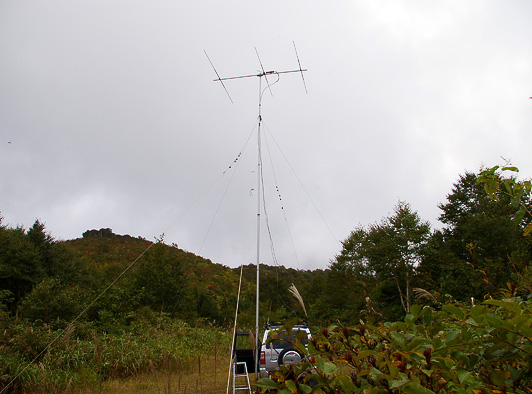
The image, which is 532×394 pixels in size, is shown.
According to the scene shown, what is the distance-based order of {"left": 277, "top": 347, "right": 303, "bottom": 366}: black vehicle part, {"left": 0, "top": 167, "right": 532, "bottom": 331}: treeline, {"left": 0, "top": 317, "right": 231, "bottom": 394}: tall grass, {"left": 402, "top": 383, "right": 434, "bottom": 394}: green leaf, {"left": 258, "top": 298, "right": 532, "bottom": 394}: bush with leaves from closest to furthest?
1. {"left": 402, "top": 383, "right": 434, "bottom": 394}: green leaf
2. {"left": 258, "top": 298, "right": 532, "bottom": 394}: bush with leaves
3. {"left": 277, "top": 347, "right": 303, "bottom": 366}: black vehicle part
4. {"left": 0, "top": 317, "right": 231, "bottom": 394}: tall grass
5. {"left": 0, "top": 167, "right": 532, "bottom": 331}: treeline

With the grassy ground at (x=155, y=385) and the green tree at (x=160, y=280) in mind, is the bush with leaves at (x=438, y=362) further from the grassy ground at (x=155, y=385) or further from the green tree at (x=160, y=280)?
the green tree at (x=160, y=280)

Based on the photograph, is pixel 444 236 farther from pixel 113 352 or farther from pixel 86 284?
pixel 86 284

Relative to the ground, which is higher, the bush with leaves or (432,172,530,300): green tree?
(432,172,530,300): green tree

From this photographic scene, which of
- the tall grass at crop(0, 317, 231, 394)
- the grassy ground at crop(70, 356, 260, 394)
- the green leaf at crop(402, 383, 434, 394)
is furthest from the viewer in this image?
the tall grass at crop(0, 317, 231, 394)

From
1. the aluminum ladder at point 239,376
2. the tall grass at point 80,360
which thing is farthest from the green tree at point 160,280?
the aluminum ladder at point 239,376

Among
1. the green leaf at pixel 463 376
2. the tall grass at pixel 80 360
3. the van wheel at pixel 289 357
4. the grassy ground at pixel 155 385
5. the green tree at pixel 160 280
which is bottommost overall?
the grassy ground at pixel 155 385

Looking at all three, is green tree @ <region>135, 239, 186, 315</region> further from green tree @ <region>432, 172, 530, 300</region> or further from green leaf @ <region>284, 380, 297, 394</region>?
green leaf @ <region>284, 380, 297, 394</region>

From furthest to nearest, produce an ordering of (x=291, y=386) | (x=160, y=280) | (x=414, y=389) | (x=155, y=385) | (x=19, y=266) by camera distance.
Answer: (x=160, y=280) < (x=19, y=266) < (x=155, y=385) < (x=291, y=386) < (x=414, y=389)

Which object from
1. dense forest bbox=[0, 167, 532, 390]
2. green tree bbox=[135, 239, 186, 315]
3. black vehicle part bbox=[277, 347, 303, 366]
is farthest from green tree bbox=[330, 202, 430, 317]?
black vehicle part bbox=[277, 347, 303, 366]

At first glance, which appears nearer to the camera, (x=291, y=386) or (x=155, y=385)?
(x=291, y=386)

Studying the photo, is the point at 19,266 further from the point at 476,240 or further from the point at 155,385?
the point at 476,240

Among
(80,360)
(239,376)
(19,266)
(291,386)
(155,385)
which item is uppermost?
(19,266)

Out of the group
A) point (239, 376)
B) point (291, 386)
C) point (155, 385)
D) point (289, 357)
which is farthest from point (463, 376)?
point (155, 385)

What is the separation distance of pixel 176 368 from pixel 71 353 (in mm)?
2588
